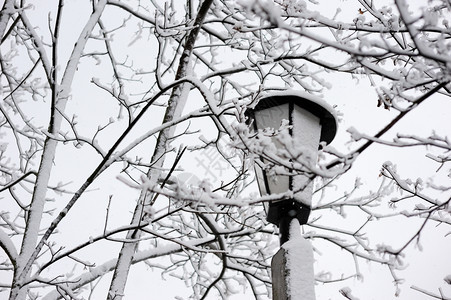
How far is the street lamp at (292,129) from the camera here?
86.1 inches

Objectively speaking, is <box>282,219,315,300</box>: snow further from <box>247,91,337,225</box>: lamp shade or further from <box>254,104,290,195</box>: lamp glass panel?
<box>254,104,290,195</box>: lamp glass panel

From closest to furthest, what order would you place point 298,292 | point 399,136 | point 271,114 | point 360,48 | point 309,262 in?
point 360,48 → point 399,136 → point 298,292 → point 309,262 → point 271,114

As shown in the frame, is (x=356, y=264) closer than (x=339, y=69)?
No

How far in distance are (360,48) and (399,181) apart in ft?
5.75

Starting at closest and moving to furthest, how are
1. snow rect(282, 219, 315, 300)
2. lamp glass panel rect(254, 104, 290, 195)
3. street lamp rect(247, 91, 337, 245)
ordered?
snow rect(282, 219, 315, 300) → street lamp rect(247, 91, 337, 245) → lamp glass panel rect(254, 104, 290, 195)

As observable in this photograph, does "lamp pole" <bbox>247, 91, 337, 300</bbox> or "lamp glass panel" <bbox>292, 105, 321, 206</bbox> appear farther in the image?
"lamp glass panel" <bbox>292, 105, 321, 206</bbox>

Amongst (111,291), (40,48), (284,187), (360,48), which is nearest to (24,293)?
(111,291)

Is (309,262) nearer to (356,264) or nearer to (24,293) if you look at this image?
(24,293)

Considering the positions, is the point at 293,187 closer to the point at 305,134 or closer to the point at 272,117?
the point at 305,134

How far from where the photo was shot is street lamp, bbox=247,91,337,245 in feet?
7.18

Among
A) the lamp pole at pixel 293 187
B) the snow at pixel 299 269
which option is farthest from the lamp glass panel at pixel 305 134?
the snow at pixel 299 269

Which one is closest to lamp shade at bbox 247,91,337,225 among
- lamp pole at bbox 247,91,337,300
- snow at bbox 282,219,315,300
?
lamp pole at bbox 247,91,337,300

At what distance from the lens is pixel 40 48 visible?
4.96 meters

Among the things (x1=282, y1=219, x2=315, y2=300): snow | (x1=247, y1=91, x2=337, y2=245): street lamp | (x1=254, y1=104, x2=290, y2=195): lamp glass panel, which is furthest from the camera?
(x1=254, y1=104, x2=290, y2=195): lamp glass panel
